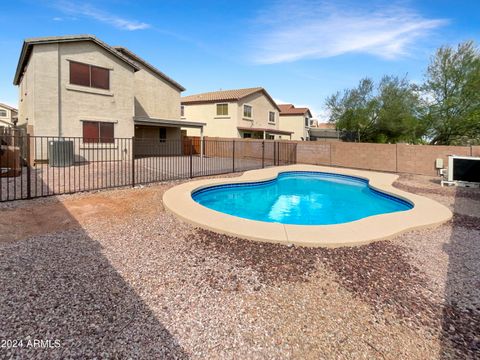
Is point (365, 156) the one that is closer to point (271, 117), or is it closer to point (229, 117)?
point (229, 117)

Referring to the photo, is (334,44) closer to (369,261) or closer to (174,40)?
(174,40)

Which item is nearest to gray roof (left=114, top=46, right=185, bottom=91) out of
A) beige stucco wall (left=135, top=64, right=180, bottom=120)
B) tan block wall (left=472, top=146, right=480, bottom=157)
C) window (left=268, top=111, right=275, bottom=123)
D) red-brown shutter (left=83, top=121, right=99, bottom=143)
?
beige stucco wall (left=135, top=64, right=180, bottom=120)

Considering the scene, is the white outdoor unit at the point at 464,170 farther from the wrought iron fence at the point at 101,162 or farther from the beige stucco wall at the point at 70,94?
the beige stucco wall at the point at 70,94

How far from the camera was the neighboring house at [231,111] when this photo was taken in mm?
28500

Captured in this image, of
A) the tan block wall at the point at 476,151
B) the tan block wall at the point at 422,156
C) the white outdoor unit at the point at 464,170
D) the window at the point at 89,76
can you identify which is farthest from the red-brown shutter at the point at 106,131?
the tan block wall at the point at 476,151

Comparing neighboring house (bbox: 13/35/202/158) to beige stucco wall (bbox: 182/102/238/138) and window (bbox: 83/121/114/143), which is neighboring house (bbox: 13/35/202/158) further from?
beige stucco wall (bbox: 182/102/238/138)

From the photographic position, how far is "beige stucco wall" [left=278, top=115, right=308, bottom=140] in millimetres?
38969

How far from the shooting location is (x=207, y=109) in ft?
98.2

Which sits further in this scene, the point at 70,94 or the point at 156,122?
the point at 156,122

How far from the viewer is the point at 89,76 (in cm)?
1642

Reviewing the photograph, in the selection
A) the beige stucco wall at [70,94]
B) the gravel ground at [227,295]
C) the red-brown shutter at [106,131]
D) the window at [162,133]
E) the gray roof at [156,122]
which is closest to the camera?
the gravel ground at [227,295]

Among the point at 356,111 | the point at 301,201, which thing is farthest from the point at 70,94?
the point at 356,111

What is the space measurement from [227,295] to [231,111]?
26.5 m

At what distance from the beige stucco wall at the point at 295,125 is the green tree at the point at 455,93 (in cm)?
1664
